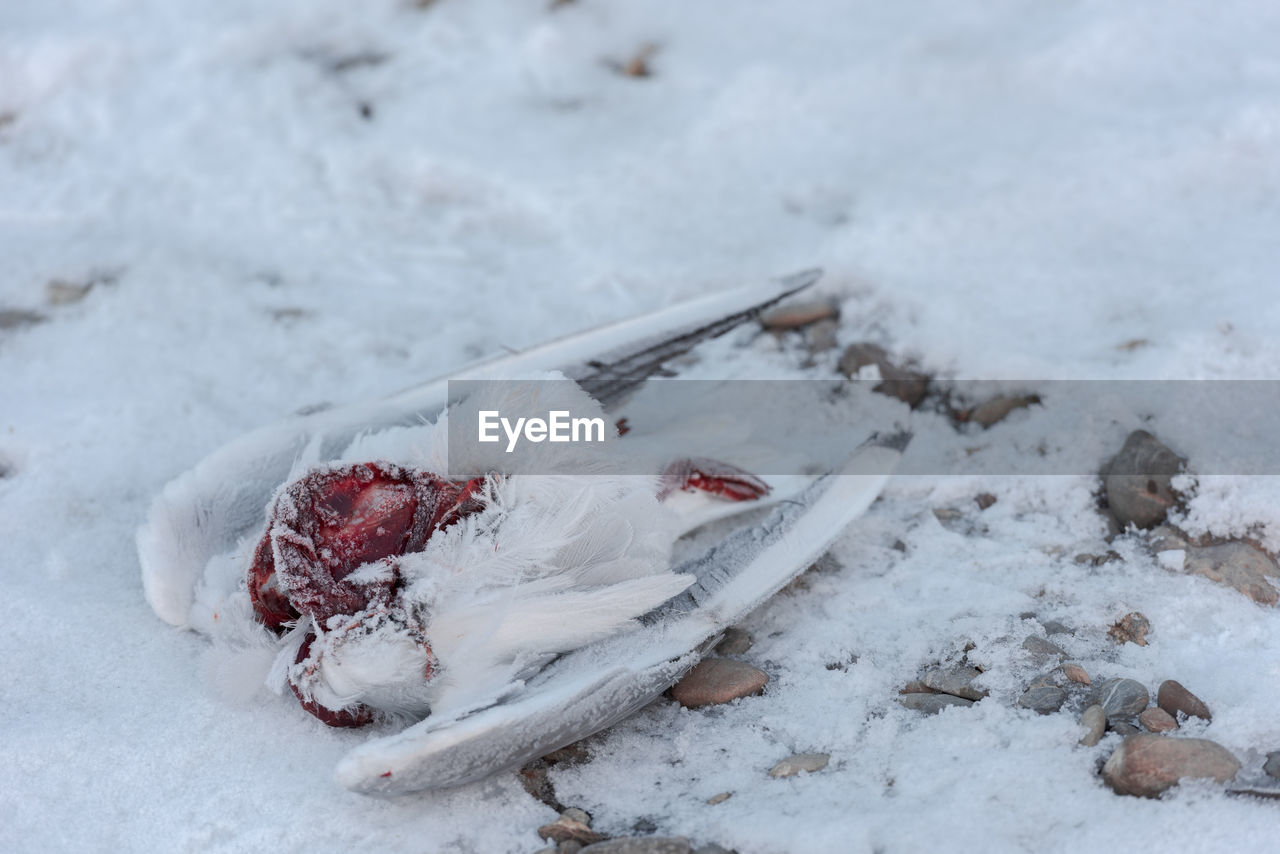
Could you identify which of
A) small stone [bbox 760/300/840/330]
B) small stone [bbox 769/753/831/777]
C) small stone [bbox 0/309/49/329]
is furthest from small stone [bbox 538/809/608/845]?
small stone [bbox 0/309/49/329]

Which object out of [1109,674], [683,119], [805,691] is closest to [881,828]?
[805,691]

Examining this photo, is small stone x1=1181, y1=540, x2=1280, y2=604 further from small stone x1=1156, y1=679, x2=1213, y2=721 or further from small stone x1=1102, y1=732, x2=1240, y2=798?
small stone x1=1102, y1=732, x2=1240, y2=798

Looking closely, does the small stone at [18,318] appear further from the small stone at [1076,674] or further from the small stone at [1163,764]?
the small stone at [1163,764]

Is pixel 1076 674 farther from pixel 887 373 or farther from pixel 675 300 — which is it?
pixel 675 300

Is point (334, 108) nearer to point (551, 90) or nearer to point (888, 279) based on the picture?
point (551, 90)

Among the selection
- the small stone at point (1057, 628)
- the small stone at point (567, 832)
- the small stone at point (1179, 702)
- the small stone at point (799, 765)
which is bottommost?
the small stone at point (567, 832)

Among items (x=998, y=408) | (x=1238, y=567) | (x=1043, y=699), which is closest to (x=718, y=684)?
(x=1043, y=699)

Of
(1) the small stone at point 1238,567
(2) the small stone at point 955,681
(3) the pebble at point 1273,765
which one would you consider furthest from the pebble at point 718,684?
(1) the small stone at point 1238,567
